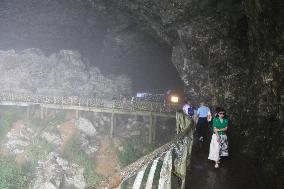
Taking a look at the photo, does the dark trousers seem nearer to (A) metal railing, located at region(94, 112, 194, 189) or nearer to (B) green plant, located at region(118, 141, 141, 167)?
(A) metal railing, located at region(94, 112, 194, 189)

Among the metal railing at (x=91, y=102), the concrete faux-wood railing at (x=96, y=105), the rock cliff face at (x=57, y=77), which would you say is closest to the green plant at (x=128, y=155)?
the concrete faux-wood railing at (x=96, y=105)

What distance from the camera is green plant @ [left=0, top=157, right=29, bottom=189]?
23250 mm

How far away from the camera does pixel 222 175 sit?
28.1 ft

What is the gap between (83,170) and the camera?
25172 millimetres

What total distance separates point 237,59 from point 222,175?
29.8ft

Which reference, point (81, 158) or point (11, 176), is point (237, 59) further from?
point (11, 176)

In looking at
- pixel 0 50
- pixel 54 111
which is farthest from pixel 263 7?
pixel 0 50

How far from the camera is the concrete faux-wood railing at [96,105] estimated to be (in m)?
24.8

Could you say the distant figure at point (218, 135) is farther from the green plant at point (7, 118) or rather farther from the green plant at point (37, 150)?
the green plant at point (7, 118)

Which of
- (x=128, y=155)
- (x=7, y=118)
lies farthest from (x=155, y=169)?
(x=7, y=118)

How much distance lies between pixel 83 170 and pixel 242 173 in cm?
1808

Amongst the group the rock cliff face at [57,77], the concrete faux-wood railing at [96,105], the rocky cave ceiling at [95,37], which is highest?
the rocky cave ceiling at [95,37]

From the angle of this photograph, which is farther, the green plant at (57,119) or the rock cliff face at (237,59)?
A: the green plant at (57,119)

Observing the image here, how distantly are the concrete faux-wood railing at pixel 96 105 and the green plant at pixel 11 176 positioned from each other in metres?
5.36
